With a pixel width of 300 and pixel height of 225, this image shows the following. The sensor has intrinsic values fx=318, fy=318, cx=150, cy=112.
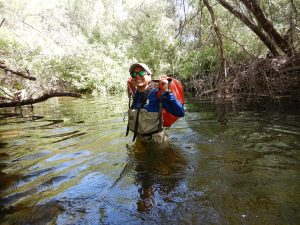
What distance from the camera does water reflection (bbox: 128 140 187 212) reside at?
3258 millimetres

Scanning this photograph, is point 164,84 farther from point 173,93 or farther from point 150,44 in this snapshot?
point 150,44

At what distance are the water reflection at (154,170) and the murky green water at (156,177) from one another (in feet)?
0.04

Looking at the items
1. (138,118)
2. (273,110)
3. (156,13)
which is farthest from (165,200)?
(156,13)

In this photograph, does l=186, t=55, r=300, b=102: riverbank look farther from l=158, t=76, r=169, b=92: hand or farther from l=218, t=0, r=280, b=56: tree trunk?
l=158, t=76, r=169, b=92: hand

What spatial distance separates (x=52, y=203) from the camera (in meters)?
3.19

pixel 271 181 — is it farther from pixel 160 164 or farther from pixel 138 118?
pixel 138 118

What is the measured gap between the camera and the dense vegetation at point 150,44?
27.3ft

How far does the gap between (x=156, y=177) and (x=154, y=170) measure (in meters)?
0.29

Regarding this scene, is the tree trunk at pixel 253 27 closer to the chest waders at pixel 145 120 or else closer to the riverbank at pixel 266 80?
the riverbank at pixel 266 80

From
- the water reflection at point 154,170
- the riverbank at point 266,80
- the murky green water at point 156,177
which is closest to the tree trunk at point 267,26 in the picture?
the riverbank at point 266,80

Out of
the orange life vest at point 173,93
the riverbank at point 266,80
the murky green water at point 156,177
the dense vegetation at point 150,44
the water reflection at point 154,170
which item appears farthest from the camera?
the riverbank at point 266,80

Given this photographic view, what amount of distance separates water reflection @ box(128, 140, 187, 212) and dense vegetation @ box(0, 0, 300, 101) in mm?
3370

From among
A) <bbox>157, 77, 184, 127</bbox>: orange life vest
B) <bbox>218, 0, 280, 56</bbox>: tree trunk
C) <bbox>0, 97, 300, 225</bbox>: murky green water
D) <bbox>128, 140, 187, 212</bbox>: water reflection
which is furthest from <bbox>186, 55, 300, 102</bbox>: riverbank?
<bbox>128, 140, 187, 212</bbox>: water reflection

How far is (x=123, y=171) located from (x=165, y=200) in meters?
1.16
